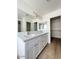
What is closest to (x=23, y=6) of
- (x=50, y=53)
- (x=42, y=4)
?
(x=42, y=4)

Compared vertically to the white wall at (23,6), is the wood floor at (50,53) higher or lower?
lower

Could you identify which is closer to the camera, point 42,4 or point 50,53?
point 50,53

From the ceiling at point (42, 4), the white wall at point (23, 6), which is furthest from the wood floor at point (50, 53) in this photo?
the ceiling at point (42, 4)

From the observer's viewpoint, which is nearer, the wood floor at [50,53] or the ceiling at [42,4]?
the wood floor at [50,53]

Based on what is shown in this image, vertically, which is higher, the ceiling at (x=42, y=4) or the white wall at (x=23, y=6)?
the ceiling at (x=42, y=4)

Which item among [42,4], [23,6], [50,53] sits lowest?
[50,53]

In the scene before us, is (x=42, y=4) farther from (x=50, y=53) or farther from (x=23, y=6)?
(x=50, y=53)

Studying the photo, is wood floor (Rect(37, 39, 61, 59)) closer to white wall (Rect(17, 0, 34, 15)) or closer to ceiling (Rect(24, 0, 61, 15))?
white wall (Rect(17, 0, 34, 15))

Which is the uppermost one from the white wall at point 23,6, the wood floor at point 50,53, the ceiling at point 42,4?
the ceiling at point 42,4

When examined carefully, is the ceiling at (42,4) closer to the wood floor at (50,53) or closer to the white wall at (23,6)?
the white wall at (23,6)

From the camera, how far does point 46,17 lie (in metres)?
5.57
